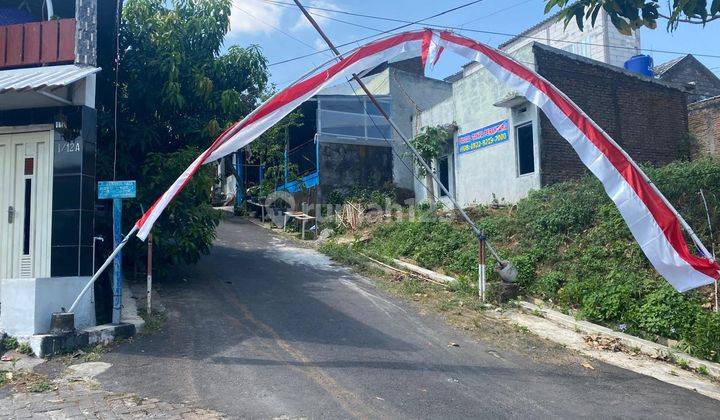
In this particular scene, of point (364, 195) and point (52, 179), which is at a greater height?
point (364, 195)

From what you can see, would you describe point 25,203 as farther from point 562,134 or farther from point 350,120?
point 350,120

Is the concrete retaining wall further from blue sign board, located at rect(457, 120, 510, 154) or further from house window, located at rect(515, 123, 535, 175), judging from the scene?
blue sign board, located at rect(457, 120, 510, 154)

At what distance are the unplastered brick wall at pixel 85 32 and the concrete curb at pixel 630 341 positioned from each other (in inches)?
309

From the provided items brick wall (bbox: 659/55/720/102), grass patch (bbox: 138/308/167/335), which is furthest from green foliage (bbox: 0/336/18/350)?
brick wall (bbox: 659/55/720/102)

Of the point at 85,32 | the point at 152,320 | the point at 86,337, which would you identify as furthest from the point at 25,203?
the point at 85,32

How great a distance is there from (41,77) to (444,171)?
13983 mm

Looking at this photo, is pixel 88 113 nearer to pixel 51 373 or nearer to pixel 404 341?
pixel 51 373

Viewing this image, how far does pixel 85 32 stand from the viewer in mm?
8070

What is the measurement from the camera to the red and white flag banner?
Result: 19.3 ft

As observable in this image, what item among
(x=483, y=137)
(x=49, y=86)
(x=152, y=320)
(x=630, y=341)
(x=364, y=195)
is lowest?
(x=630, y=341)

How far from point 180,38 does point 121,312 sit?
565 cm

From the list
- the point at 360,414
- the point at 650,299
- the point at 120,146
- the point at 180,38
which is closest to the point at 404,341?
the point at 360,414

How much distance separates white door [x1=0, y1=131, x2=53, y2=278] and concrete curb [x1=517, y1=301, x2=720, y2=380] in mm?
7440

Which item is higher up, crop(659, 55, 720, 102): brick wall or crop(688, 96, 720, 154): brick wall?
crop(659, 55, 720, 102): brick wall
